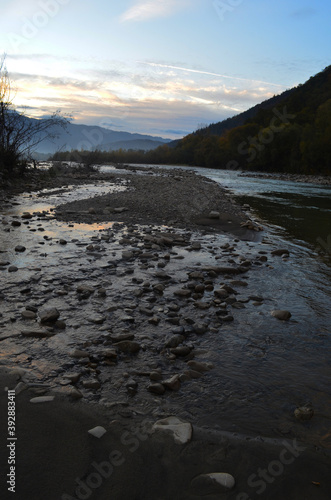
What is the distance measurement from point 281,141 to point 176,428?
78891 mm

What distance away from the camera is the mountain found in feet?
212

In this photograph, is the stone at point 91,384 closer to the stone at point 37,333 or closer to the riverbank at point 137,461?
the riverbank at point 137,461

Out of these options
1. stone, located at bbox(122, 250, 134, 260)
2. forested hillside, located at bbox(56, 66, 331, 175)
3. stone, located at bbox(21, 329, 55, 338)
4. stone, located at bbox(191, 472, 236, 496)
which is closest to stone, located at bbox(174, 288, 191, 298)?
stone, located at bbox(122, 250, 134, 260)

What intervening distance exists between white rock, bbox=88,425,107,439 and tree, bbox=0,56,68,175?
19220 millimetres

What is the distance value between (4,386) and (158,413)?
137 cm

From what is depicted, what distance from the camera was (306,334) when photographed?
4562 millimetres

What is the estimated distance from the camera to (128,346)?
12.7 ft

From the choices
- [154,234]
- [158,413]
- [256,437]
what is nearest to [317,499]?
[256,437]

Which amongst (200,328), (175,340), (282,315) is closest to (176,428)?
(175,340)

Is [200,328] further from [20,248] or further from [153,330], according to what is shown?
[20,248]

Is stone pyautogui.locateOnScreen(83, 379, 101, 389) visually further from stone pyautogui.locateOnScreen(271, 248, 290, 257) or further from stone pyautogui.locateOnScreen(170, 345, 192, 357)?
stone pyautogui.locateOnScreen(271, 248, 290, 257)

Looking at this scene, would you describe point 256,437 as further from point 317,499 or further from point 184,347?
point 184,347

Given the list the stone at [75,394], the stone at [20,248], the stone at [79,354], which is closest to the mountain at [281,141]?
the stone at [20,248]

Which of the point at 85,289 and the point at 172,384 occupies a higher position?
the point at 85,289
